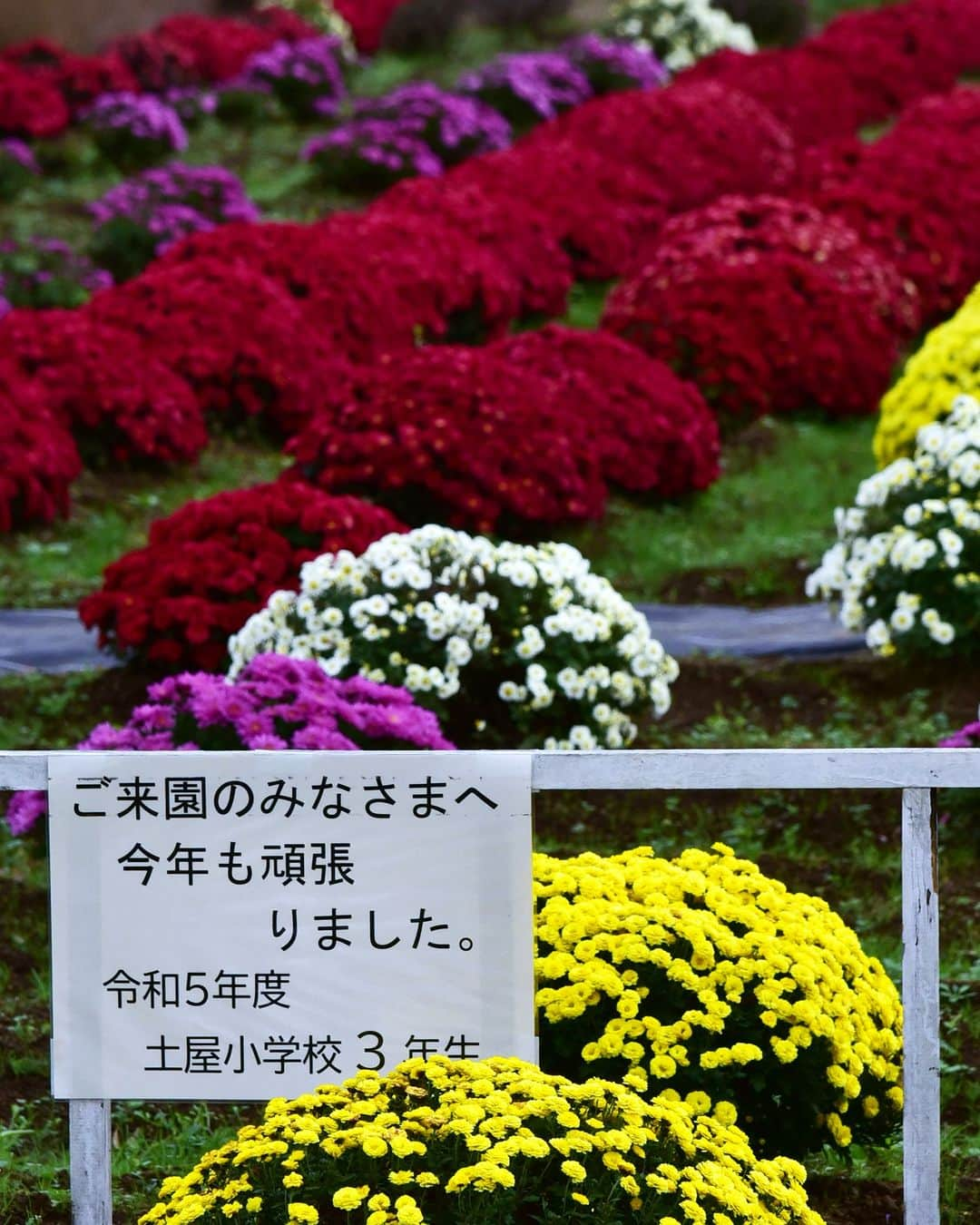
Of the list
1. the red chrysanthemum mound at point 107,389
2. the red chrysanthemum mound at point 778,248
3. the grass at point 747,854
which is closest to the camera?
the grass at point 747,854

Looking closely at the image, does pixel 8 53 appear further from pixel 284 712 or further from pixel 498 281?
pixel 284 712

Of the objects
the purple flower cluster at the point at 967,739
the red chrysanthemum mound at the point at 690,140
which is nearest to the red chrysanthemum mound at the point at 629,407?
the purple flower cluster at the point at 967,739

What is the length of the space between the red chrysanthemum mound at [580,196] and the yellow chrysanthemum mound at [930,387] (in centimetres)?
486

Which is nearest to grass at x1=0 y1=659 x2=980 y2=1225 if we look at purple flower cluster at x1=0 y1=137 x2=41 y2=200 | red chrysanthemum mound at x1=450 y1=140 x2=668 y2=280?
red chrysanthemum mound at x1=450 y1=140 x2=668 y2=280

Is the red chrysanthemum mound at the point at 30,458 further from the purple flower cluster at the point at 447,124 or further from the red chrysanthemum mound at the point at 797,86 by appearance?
the red chrysanthemum mound at the point at 797,86

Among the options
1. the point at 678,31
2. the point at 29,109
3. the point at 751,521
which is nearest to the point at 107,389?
the point at 751,521

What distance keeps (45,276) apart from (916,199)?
5.94 meters

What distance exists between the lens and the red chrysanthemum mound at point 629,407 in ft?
30.4

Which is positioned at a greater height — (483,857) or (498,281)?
(498,281)

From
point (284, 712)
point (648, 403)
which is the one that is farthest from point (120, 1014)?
point (648, 403)

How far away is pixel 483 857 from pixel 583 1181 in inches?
21.7

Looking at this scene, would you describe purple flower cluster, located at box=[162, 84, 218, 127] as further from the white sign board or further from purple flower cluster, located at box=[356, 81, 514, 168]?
the white sign board

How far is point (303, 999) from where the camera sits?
10.4ft

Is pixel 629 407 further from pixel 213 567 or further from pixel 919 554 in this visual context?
pixel 213 567
